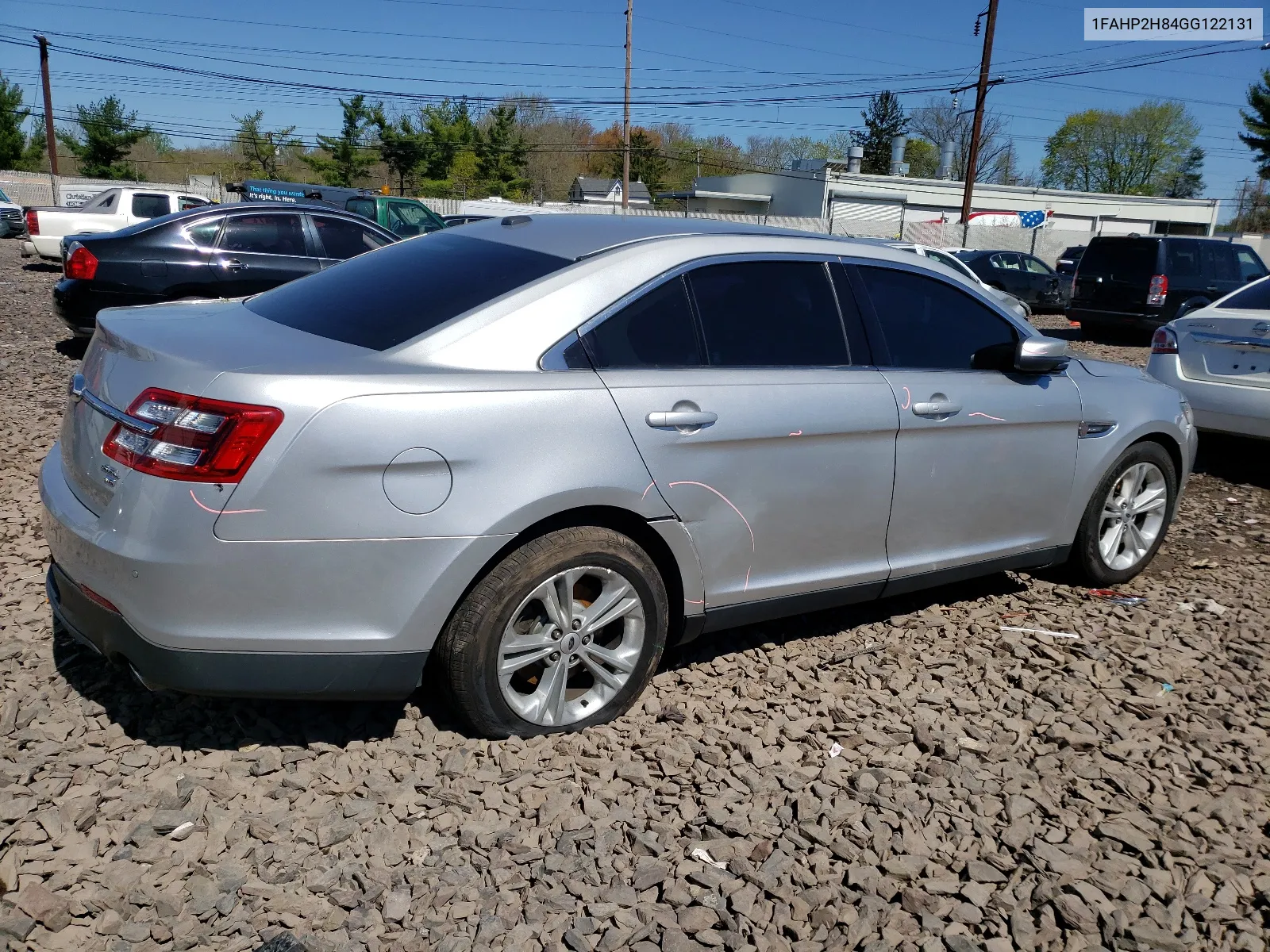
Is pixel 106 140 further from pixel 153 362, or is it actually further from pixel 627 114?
pixel 153 362

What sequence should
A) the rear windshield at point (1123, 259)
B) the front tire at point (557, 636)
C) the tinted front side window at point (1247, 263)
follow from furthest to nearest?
the tinted front side window at point (1247, 263) → the rear windshield at point (1123, 259) → the front tire at point (557, 636)

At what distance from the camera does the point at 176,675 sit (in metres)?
2.66

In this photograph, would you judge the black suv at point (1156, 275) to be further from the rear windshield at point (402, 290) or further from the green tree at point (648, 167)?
the green tree at point (648, 167)

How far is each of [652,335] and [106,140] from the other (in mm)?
59535

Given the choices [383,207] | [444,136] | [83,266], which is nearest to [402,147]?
[444,136]

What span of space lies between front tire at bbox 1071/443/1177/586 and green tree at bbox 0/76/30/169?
193 ft

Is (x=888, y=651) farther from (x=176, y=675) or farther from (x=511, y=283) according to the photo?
(x=176, y=675)

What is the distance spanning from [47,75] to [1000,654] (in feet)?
158

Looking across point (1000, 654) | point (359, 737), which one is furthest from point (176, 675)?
point (1000, 654)

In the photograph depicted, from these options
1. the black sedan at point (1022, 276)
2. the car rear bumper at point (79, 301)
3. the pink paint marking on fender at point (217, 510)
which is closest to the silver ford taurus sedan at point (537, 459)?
the pink paint marking on fender at point (217, 510)

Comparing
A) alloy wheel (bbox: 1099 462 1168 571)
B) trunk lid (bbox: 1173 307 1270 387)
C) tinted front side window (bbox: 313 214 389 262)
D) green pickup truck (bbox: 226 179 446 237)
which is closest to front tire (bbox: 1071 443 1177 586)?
alloy wheel (bbox: 1099 462 1168 571)

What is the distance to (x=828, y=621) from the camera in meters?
4.37

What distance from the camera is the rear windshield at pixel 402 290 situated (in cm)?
312

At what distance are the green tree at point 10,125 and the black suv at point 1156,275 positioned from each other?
2102 inches
